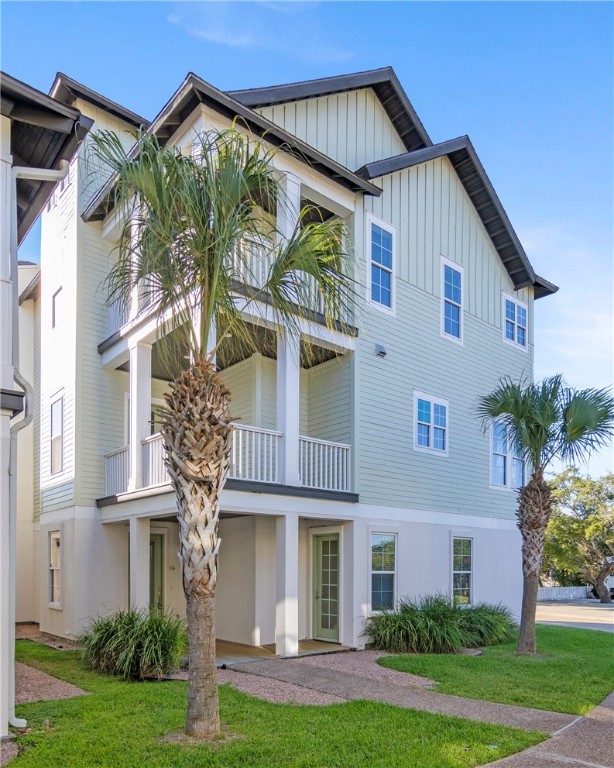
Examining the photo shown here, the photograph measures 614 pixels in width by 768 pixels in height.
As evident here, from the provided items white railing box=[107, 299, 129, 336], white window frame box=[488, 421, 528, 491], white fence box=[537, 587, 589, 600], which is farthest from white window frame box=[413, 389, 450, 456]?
white fence box=[537, 587, 589, 600]

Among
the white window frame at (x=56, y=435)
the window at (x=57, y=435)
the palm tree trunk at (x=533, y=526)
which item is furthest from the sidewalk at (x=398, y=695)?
the window at (x=57, y=435)

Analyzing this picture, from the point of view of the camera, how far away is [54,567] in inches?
627

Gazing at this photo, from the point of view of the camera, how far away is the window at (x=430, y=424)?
53.2ft

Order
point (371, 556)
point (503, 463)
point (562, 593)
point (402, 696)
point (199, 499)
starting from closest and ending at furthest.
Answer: point (199, 499)
point (402, 696)
point (371, 556)
point (503, 463)
point (562, 593)

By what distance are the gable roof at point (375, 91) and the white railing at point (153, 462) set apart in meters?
6.49

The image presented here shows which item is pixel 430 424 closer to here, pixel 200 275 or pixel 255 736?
pixel 200 275

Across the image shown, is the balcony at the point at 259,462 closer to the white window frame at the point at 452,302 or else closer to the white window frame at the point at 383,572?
the white window frame at the point at 383,572

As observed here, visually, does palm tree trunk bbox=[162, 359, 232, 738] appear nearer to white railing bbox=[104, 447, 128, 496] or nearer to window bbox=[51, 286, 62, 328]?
white railing bbox=[104, 447, 128, 496]

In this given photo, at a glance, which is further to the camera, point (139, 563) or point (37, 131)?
point (139, 563)

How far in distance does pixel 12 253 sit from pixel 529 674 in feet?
31.4

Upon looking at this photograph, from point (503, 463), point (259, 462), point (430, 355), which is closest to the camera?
point (259, 462)

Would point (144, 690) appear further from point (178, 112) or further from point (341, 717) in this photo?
point (178, 112)

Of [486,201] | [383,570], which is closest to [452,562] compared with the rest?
[383,570]

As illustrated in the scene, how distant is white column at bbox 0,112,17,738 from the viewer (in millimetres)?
7109
